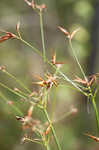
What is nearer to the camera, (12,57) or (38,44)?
(12,57)

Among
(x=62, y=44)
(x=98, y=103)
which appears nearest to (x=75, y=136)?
(x=98, y=103)

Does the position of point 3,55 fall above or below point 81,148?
above

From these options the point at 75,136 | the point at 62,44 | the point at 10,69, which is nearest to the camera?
the point at 75,136

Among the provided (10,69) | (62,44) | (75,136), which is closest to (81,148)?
(75,136)

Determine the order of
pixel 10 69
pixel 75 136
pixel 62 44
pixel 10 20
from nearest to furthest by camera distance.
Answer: pixel 75 136 < pixel 10 69 < pixel 10 20 < pixel 62 44

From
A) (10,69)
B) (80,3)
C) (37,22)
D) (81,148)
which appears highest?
(80,3)

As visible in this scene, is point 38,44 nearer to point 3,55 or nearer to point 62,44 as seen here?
point 62,44
